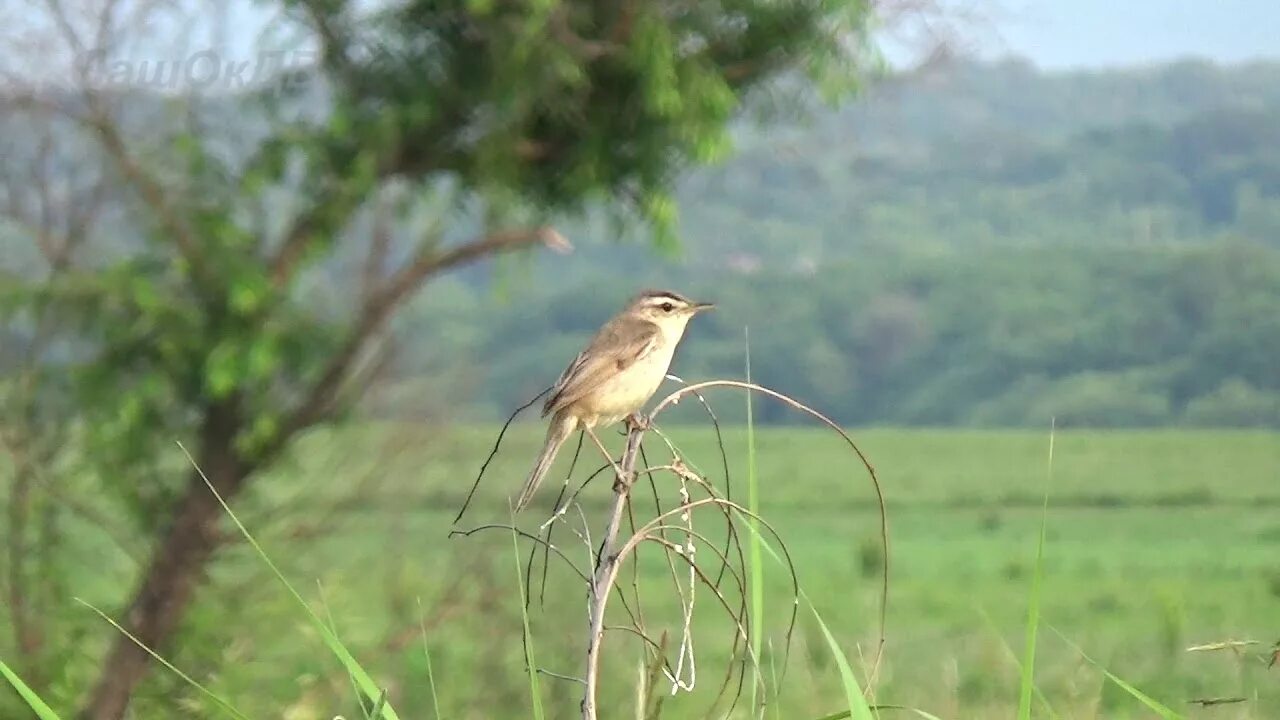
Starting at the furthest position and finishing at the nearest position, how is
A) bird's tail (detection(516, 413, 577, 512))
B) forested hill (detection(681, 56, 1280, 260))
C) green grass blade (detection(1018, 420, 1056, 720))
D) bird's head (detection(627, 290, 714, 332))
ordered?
forested hill (detection(681, 56, 1280, 260)), bird's head (detection(627, 290, 714, 332)), bird's tail (detection(516, 413, 577, 512)), green grass blade (detection(1018, 420, 1056, 720))

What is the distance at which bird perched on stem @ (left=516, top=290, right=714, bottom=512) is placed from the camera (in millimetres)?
3924

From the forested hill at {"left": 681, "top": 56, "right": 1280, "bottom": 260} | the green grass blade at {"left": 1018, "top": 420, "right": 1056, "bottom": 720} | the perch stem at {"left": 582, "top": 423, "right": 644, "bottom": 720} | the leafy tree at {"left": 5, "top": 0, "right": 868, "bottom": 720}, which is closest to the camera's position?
the perch stem at {"left": 582, "top": 423, "right": 644, "bottom": 720}

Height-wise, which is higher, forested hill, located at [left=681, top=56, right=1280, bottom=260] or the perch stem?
the perch stem

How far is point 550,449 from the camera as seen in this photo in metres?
3.64

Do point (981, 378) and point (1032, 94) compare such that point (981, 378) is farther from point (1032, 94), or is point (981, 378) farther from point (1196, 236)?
point (1032, 94)

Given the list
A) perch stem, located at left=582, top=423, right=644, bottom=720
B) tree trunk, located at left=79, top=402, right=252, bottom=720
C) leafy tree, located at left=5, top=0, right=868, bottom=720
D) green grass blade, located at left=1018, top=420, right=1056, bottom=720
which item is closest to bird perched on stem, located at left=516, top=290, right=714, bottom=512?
perch stem, located at left=582, top=423, right=644, bottom=720

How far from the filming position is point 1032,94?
7519cm

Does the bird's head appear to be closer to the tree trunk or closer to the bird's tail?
the bird's tail

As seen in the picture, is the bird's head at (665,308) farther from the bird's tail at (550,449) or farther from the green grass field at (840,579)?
the green grass field at (840,579)

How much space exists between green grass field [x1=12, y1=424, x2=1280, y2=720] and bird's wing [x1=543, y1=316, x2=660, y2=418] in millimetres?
537

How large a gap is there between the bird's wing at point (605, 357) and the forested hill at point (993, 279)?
98.1ft

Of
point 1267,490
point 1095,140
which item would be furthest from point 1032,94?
point 1267,490

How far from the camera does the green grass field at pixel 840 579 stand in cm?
791

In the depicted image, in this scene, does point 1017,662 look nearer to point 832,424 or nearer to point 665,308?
point 832,424
